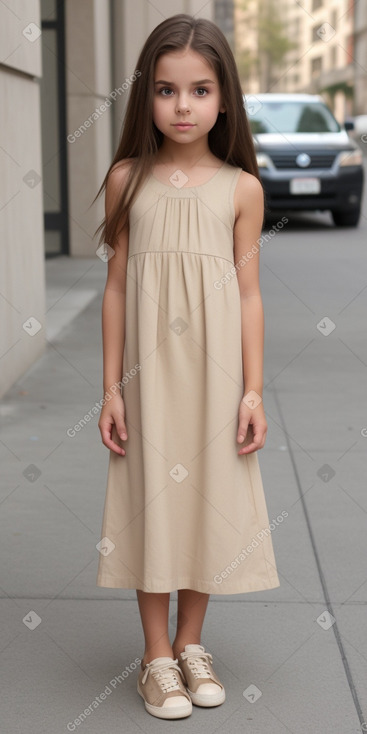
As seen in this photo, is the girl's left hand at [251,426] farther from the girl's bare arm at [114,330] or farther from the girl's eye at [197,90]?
the girl's eye at [197,90]

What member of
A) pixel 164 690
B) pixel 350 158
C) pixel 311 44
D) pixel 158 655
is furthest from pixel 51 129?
pixel 311 44

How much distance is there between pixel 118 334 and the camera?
9.11ft

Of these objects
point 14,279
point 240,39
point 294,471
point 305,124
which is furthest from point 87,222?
point 240,39

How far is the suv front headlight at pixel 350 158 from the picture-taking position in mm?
15109

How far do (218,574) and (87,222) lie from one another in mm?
10209

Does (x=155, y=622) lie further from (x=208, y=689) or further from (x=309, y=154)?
(x=309, y=154)

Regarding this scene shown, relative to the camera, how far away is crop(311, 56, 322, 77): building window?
344 ft

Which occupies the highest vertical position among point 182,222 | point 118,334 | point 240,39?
point 182,222

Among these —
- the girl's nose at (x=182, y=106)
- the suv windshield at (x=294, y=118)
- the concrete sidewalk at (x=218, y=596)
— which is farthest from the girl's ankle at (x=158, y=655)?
the suv windshield at (x=294, y=118)

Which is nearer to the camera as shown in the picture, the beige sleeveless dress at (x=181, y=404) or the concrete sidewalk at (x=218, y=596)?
the beige sleeveless dress at (x=181, y=404)

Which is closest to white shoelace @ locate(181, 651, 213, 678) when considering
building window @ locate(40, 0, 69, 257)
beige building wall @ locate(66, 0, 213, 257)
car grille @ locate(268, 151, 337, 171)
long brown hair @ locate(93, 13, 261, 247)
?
long brown hair @ locate(93, 13, 261, 247)

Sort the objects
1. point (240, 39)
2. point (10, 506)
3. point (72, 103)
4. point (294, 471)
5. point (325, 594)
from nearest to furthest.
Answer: point (325, 594) < point (10, 506) < point (294, 471) < point (72, 103) < point (240, 39)

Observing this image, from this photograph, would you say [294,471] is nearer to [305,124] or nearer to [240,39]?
[305,124]

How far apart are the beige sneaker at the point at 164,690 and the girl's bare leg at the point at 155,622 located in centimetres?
2
